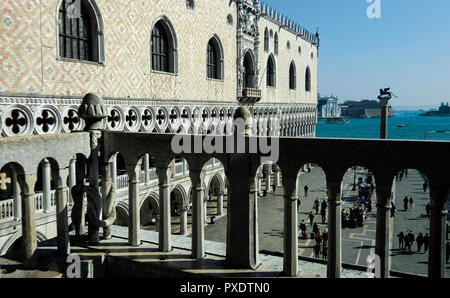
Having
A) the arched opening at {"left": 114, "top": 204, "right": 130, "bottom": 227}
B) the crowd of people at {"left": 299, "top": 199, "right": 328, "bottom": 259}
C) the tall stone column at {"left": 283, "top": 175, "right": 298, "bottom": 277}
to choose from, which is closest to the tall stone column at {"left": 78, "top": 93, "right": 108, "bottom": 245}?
the tall stone column at {"left": 283, "top": 175, "right": 298, "bottom": 277}

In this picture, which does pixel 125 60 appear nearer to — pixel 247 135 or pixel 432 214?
pixel 247 135

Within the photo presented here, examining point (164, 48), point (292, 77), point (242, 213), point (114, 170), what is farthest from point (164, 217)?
point (292, 77)

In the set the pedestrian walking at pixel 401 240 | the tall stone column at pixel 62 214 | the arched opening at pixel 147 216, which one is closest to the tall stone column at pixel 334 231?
the tall stone column at pixel 62 214

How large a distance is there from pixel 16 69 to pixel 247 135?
6.45m

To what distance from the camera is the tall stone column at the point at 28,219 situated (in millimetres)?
6164

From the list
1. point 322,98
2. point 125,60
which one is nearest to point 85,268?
point 125,60

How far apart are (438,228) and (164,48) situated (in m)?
12.5

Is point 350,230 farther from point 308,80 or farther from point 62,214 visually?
point 308,80

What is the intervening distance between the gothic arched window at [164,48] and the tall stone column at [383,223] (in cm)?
1104

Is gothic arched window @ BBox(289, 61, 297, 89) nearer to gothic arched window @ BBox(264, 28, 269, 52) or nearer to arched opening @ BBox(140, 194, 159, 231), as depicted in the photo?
gothic arched window @ BBox(264, 28, 269, 52)

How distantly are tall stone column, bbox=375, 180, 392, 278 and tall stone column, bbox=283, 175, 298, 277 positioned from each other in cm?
121

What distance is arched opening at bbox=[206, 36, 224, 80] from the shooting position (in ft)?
62.5

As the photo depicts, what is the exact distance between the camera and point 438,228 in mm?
5355
